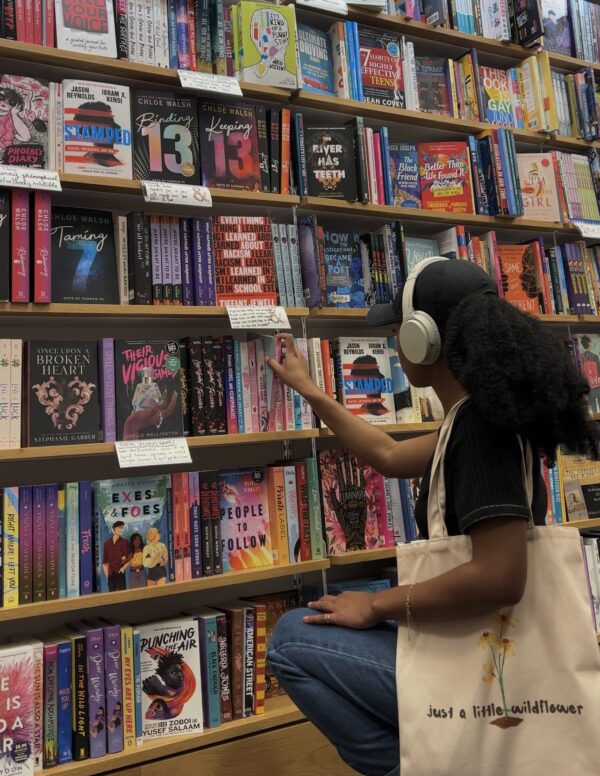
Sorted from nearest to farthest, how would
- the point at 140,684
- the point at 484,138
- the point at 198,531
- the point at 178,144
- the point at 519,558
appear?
the point at 519,558 → the point at 140,684 → the point at 198,531 → the point at 178,144 → the point at 484,138

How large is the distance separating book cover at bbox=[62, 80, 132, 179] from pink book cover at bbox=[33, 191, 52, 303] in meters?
0.13

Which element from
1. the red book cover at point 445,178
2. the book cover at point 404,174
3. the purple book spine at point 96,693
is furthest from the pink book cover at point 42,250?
the red book cover at point 445,178

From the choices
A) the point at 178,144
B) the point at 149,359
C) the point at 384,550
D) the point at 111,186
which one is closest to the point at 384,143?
the point at 178,144

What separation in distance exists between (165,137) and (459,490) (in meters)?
1.33

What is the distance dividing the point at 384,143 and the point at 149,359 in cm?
107

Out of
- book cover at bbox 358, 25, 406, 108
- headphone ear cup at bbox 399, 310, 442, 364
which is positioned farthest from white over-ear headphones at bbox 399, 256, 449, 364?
book cover at bbox 358, 25, 406, 108

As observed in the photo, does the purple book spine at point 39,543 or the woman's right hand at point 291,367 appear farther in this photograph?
the woman's right hand at point 291,367

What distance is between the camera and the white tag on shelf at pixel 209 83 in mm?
1906

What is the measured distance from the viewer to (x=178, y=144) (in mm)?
Result: 1973

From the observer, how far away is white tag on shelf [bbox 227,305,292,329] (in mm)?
1902

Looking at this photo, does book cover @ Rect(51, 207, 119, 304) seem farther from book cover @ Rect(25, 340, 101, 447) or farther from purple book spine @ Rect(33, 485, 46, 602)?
purple book spine @ Rect(33, 485, 46, 602)

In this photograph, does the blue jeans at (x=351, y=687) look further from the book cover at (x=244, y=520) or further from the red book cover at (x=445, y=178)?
the red book cover at (x=445, y=178)

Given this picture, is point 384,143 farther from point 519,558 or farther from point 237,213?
point 519,558

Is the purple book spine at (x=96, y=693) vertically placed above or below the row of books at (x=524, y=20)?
below
